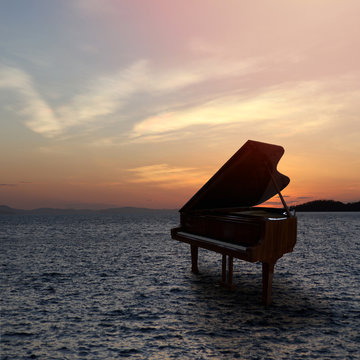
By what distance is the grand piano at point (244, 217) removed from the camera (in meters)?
4.71

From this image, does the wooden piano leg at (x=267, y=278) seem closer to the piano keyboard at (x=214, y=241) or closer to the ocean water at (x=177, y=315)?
the ocean water at (x=177, y=315)

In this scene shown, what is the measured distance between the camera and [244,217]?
5309 mm

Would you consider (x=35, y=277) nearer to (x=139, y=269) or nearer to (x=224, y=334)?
(x=139, y=269)

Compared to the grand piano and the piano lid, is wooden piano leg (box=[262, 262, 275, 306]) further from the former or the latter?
the piano lid

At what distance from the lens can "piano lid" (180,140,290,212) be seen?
5.04 m

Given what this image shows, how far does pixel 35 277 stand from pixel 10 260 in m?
3.65

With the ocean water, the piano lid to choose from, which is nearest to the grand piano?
the piano lid

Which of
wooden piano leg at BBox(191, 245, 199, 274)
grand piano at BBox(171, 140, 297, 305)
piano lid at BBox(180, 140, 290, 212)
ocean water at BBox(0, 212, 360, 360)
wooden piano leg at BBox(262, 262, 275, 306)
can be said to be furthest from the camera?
wooden piano leg at BBox(191, 245, 199, 274)

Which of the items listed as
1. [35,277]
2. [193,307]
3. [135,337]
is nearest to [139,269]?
[35,277]

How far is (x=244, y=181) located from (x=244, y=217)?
A: 0.75 m

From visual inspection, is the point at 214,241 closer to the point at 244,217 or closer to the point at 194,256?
the point at 244,217

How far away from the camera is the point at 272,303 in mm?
5266

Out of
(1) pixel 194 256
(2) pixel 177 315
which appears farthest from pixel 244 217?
(1) pixel 194 256

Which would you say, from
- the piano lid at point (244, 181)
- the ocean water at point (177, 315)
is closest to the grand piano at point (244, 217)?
the piano lid at point (244, 181)
